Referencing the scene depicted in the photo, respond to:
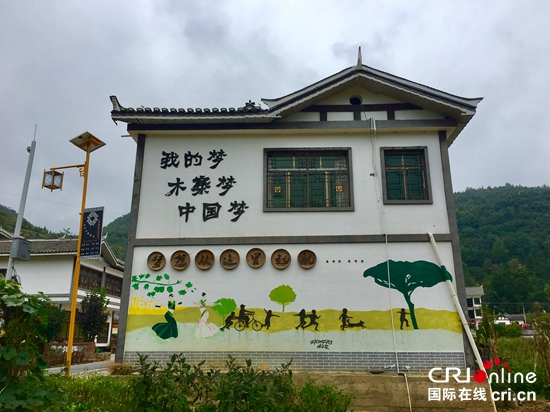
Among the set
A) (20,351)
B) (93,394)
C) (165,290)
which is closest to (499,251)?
(165,290)

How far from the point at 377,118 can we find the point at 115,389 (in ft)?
24.4

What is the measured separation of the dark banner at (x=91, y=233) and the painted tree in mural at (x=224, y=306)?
253 centimetres

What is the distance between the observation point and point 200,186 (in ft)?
31.0

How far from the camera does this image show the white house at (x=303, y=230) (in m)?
8.47

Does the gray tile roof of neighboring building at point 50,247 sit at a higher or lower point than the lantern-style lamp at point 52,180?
higher

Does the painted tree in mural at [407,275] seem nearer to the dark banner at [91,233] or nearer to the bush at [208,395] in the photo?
the bush at [208,395]

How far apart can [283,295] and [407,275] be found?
Answer: 8.39 ft

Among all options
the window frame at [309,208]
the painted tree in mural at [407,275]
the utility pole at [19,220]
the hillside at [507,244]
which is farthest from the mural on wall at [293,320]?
the hillside at [507,244]

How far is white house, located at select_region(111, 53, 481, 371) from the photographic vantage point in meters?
8.47

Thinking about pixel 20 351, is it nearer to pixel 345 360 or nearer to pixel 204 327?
pixel 204 327

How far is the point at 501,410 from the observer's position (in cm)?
734

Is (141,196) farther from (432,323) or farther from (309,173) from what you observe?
(432,323)

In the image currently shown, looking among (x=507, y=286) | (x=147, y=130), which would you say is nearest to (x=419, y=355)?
(x=147, y=130)

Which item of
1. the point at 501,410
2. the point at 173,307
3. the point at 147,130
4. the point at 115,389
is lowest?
the point at 501,410
